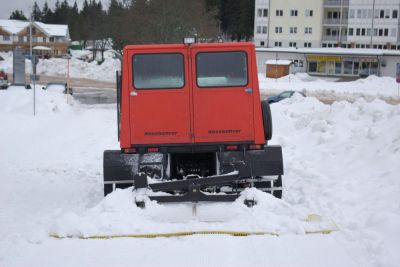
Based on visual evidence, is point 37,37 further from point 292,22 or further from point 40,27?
point 292,22

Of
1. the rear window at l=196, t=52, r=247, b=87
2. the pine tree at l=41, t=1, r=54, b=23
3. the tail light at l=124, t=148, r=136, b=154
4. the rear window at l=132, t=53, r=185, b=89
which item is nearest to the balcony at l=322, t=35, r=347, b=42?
the rear window at l=196, t=52, r=247, b=87

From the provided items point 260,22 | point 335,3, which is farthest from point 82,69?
point 335,3

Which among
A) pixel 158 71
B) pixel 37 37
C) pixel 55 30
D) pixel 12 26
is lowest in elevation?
pixel 158 71

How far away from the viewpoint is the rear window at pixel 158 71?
942cm

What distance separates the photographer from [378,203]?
9.71 meters

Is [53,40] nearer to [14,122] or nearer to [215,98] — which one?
[14,122]

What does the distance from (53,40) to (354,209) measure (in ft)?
406

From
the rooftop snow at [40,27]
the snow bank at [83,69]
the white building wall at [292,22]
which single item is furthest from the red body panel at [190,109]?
the rooftop snow at [40,27]

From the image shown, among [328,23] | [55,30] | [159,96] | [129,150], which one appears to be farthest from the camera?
[55,30]

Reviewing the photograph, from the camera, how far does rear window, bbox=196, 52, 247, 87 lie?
371 inches

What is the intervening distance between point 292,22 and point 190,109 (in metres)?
81.1

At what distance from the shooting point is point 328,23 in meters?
88.0

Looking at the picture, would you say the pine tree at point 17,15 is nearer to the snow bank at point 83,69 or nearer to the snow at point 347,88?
the snow bank at point 83,69

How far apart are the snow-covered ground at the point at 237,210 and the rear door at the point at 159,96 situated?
46.6 inches
